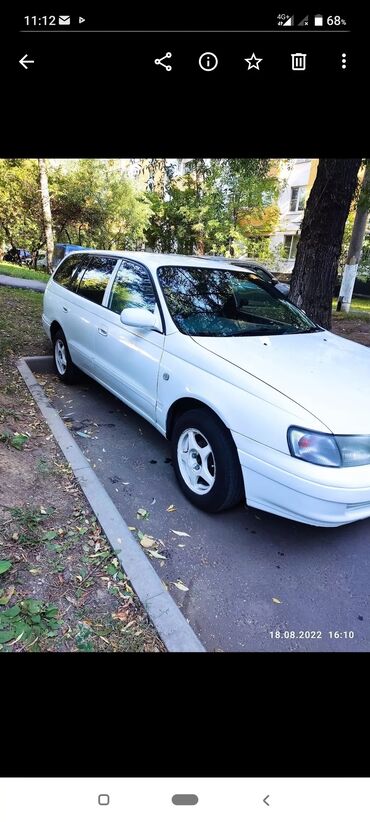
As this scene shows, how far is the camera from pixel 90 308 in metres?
4.06

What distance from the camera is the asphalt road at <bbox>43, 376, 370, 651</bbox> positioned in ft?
6.06

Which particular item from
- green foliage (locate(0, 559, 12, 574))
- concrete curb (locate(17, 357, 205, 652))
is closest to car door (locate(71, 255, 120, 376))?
concrete curb (locate(17, 357, 205, 652))

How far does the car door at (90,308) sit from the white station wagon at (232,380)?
0.05ft

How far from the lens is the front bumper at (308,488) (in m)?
2.01

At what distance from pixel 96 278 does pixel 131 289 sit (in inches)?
31.5

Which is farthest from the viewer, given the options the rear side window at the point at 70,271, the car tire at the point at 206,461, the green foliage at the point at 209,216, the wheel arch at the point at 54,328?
the green foliage at the point at 209,216

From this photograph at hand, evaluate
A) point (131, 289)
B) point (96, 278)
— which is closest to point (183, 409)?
point (131, 289)

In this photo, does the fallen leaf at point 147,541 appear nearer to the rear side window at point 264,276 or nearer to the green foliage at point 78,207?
the rear side window at point 264,276

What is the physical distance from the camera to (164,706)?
1131 millimetres

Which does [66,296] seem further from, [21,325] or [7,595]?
[7,595]

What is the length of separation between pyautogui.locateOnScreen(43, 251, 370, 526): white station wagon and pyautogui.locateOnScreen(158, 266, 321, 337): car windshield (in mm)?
12
